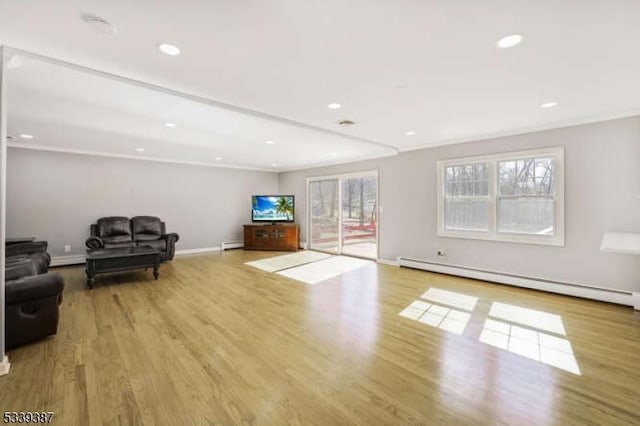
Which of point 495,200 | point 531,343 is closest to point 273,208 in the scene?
point 495,200

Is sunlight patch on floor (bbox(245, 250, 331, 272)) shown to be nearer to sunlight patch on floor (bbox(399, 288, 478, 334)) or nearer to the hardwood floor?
the hardwood floor

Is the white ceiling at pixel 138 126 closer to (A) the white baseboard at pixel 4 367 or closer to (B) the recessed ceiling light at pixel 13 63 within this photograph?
(B) the recessed ceiling light at pixel 13 63

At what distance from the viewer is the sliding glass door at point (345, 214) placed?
6.78 m

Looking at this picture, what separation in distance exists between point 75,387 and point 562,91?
15.7 ft

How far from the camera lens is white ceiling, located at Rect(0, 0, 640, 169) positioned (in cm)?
166

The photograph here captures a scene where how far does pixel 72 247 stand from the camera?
19.4 feet

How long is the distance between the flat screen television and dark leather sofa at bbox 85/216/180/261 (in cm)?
247

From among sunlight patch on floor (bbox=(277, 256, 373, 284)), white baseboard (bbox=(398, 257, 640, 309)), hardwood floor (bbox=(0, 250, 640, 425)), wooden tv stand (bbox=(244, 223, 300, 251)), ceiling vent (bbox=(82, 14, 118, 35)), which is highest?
ceiling vent (bbox=(82, 14, 118, 35))

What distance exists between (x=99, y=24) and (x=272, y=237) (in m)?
6.41

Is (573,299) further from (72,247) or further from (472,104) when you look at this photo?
(72,247)

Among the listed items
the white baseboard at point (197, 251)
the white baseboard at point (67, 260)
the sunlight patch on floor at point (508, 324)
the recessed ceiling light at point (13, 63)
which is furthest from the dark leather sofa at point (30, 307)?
the white baseboard at point (197, 251)

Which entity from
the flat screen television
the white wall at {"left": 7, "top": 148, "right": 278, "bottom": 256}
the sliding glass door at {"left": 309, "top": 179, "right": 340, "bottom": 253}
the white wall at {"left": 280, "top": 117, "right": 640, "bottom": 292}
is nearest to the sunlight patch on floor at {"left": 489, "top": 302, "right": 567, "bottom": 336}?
the white wall at {"left": 280, "top": 117, "right": 640, "bottom": 292}

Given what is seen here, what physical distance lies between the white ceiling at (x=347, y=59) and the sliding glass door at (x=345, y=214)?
9.72 ft

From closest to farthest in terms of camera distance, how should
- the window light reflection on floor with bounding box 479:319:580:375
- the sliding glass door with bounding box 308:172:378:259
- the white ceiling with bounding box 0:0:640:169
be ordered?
the white ceiling with bounding box 0:0:640:169 → the window light reflection on floor with bounding box 479:319:580:375 → the sliding glass door with bounding box 308:172:378:259
